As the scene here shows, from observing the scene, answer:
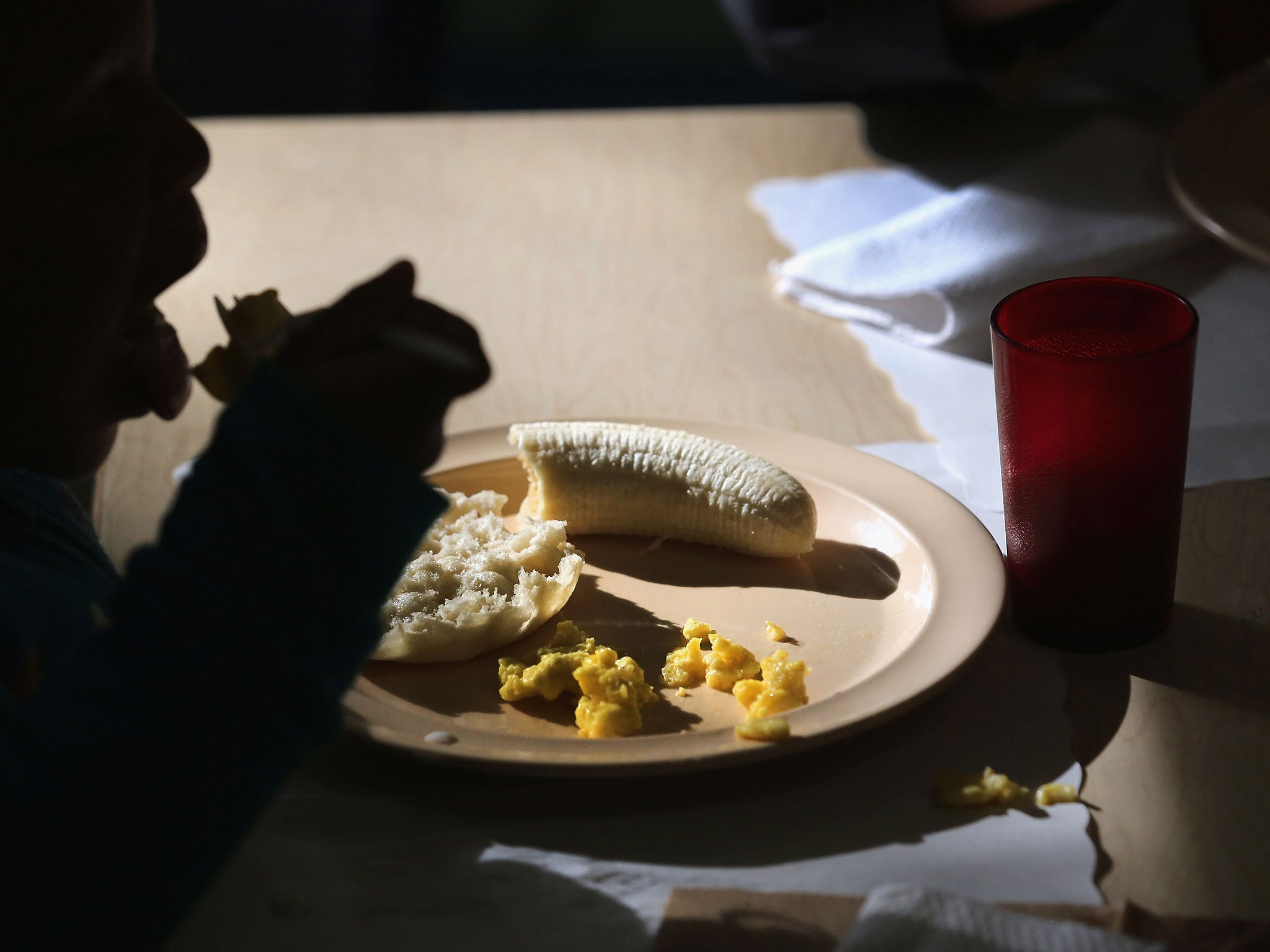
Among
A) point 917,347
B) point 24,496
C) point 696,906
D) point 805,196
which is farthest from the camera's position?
point 805,196

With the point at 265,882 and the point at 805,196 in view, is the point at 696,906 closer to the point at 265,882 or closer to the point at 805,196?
the point at 265,882

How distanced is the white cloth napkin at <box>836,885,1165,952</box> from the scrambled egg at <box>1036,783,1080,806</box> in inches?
3.2

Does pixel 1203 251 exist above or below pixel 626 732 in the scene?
below

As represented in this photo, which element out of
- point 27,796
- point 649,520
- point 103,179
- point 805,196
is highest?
point 103,179

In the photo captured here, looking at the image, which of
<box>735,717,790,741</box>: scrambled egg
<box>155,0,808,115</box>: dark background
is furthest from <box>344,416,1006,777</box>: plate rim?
<box>155,0,808,115</box>: dark background

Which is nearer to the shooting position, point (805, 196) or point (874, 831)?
point (874, 831)

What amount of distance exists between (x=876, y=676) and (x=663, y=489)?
0.20 metres

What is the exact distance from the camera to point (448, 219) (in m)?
1.32

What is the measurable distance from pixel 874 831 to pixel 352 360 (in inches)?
11.9

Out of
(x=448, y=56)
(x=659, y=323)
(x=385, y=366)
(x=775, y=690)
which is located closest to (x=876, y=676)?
(x=775, y=690)

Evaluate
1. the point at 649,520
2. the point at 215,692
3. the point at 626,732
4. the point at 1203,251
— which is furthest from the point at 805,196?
the point at 215,692

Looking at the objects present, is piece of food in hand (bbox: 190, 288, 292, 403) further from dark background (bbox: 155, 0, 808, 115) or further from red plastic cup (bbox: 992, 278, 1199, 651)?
dark background (bbox: 155, 0, 808, 115)

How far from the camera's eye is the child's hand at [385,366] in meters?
0.56

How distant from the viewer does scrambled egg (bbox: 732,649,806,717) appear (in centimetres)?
61
